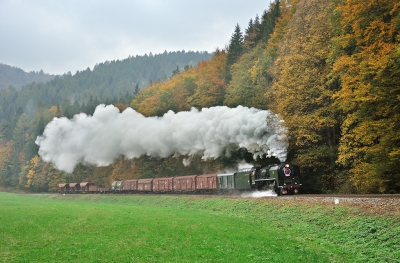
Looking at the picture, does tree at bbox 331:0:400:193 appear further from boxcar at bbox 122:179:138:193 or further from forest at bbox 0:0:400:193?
boxcar at bbox 122:179:138:193

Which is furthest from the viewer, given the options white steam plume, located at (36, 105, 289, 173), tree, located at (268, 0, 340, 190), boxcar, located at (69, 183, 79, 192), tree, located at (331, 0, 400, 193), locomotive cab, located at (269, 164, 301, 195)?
boxcar, located at (69, 183, 79, 192)

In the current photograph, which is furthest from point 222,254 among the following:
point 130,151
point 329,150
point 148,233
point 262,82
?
point 130,151

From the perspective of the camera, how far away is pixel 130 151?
52.2 meters

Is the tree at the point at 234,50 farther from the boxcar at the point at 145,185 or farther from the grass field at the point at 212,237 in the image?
the grass field at the point at 212,237

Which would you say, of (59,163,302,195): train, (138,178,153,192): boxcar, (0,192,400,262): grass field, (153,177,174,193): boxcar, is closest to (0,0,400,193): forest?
(59,163,302,195): train

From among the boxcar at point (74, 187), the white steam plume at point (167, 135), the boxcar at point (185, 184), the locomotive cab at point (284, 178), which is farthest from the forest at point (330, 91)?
the boxcar at point (74, 187)

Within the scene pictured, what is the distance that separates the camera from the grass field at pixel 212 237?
14125mm

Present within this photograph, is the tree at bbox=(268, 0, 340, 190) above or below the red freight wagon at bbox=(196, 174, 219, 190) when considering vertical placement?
above

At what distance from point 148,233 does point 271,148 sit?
16.6 meters

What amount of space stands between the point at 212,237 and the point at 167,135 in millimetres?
27934

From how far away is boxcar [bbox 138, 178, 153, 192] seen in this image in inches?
2108

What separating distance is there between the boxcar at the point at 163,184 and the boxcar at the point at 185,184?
129cm

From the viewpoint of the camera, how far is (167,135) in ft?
147

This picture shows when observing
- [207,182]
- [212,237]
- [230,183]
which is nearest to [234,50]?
[207,182]
